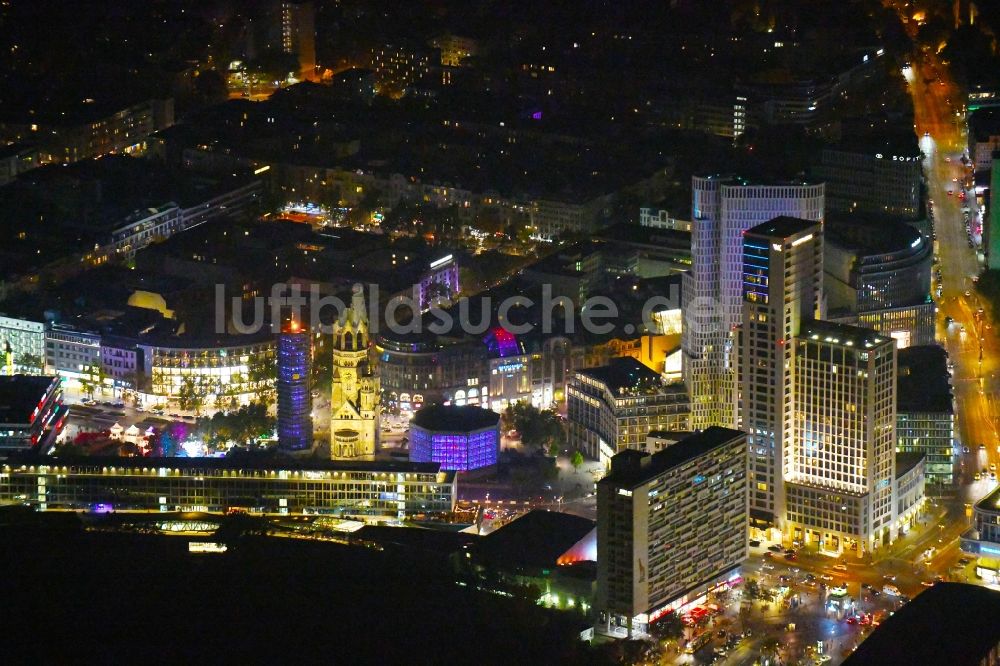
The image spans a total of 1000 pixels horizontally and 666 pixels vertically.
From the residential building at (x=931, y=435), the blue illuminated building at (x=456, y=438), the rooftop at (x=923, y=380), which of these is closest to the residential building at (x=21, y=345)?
the blue illuminated building at (x=456, y=438)

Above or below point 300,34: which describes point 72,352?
below

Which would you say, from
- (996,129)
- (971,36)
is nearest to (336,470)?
(996,129)

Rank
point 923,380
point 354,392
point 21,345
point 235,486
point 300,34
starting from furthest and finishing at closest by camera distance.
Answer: point 300,34
point 21,345
point 923,380
point 354,392
point 235,486

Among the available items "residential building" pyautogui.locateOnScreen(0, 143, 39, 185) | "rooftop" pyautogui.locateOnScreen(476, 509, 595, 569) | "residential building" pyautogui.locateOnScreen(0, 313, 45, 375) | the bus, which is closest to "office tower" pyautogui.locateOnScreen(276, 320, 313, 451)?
"rooftop" pyautogui.locateOnScreen(476, 509, 595, 569)

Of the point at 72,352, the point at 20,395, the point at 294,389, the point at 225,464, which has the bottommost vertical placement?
the point at 225,464

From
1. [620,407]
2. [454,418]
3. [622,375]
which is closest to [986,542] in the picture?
[620,407]

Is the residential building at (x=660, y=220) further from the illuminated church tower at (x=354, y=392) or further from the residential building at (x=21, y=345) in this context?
the residential building at (x=21, y=345)

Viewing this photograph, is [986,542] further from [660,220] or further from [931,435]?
[660,220]

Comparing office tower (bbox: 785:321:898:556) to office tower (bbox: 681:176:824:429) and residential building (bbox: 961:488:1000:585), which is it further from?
office tower (bbox: 681:176:824:429)

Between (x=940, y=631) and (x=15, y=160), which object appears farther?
(x=15, y=160)
